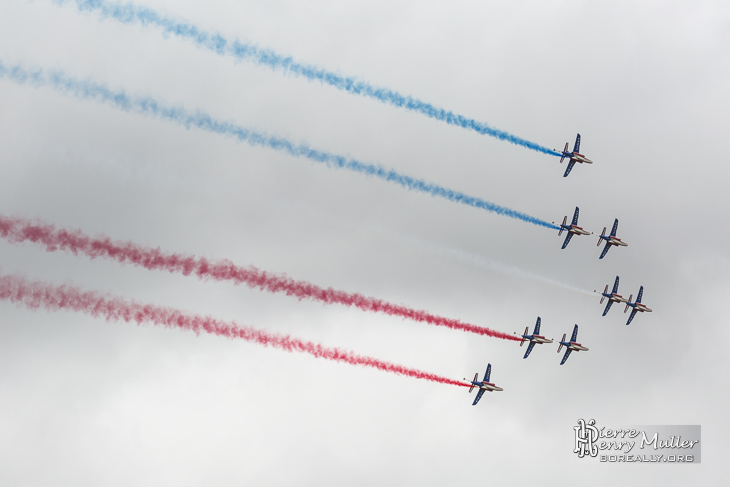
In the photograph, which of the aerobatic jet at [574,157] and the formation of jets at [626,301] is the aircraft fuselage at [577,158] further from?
the formation of jets at [626,301]

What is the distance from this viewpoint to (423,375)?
88.7 meters

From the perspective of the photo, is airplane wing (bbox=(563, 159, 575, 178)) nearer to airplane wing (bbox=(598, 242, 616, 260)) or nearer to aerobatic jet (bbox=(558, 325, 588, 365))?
airplane wing (bbox=(598, 242, 616, 260))

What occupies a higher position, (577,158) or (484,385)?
(577,158)

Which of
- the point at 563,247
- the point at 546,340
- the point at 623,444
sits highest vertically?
the point at 563,247

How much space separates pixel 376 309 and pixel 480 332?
43.8 feet

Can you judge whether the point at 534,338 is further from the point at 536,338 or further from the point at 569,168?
the point at 569,168

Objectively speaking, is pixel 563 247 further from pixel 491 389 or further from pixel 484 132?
A: pixel 484 132

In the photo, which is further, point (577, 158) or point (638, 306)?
point (638, 306)

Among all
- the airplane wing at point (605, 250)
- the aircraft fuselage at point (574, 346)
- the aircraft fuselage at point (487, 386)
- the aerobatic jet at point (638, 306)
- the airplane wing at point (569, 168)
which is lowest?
the aircraft fuselage at point (487, 386)

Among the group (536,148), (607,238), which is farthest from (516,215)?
(607,238)

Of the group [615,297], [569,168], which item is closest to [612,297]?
[615,297]

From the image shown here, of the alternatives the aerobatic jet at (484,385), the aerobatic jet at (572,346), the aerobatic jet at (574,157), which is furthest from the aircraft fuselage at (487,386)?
the aerobatic jet at (574,157)

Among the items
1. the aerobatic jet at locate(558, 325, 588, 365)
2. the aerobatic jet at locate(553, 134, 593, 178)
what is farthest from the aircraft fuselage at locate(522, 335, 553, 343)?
the aerobatic jet at locate(553, 134, 593, 178)

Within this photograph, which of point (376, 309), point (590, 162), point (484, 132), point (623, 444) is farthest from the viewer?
point (623, 444)
